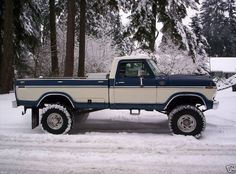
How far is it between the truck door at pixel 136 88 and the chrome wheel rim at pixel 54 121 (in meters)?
1.65

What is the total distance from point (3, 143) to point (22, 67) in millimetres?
19973

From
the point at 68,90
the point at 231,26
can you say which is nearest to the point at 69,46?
the point at 68,90

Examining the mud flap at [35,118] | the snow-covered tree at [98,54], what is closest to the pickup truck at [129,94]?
the mud flap at [35,118]

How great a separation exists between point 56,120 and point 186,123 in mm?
3607

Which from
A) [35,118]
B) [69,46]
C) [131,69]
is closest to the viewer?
[131,69]

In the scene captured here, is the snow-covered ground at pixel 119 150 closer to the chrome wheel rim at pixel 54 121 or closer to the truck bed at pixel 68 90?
the chrome wheel rim at pixel 54 121

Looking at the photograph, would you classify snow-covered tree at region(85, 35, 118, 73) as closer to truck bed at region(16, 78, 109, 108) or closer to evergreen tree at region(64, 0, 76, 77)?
evergreen tree at region(64, 0, 76, 77)

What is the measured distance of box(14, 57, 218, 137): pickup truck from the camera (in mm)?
9844

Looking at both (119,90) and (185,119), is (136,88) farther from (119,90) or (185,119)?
(185,119)

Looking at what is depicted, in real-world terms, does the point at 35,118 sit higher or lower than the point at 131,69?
lower

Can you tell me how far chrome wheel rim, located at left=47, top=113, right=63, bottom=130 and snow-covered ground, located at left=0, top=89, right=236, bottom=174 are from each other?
0.59 m

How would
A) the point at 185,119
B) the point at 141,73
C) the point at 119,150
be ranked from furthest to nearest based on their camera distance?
the point at 141,73 → the point at 185,119 → the point at 119,150

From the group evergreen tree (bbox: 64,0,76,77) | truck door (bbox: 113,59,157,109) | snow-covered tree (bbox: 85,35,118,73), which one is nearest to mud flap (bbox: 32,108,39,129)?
truck door (bbox: 113,59,157,109)

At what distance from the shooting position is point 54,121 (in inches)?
405
